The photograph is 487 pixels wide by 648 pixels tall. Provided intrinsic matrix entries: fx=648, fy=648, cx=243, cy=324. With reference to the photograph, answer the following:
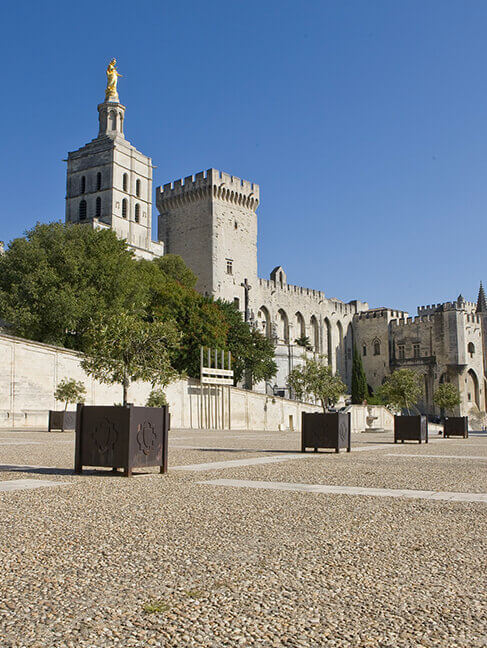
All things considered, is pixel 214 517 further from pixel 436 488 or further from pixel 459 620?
pixel 436 488

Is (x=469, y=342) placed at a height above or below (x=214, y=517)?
above

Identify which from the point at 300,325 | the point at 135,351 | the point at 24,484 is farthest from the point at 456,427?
the point at 300,325

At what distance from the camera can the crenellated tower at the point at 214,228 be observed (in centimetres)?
5597

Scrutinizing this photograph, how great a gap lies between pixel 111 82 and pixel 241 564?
63.9 m

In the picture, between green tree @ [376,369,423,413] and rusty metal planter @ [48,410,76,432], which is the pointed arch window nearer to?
Answer: green tree @ [376,369,423,413]

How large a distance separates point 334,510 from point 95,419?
11.0ft

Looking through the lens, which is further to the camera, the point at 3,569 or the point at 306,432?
the point at 306,432

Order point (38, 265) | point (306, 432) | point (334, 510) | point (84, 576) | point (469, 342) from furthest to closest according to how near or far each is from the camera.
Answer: point (469, 342)
point (38, 265)
point (306, 432)
point (334, 510)
point (84, 576)

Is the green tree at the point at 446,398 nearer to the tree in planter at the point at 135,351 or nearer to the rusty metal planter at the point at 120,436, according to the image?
the tree in planter at the point at 135,351

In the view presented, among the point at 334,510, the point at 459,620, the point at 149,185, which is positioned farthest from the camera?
the point at 149,185

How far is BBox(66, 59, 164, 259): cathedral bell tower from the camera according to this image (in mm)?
58344

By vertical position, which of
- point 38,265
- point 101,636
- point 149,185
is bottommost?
point 101,636

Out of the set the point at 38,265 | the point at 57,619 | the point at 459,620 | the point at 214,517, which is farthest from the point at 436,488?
the point at 38,265

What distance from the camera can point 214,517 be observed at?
4.93 metres
